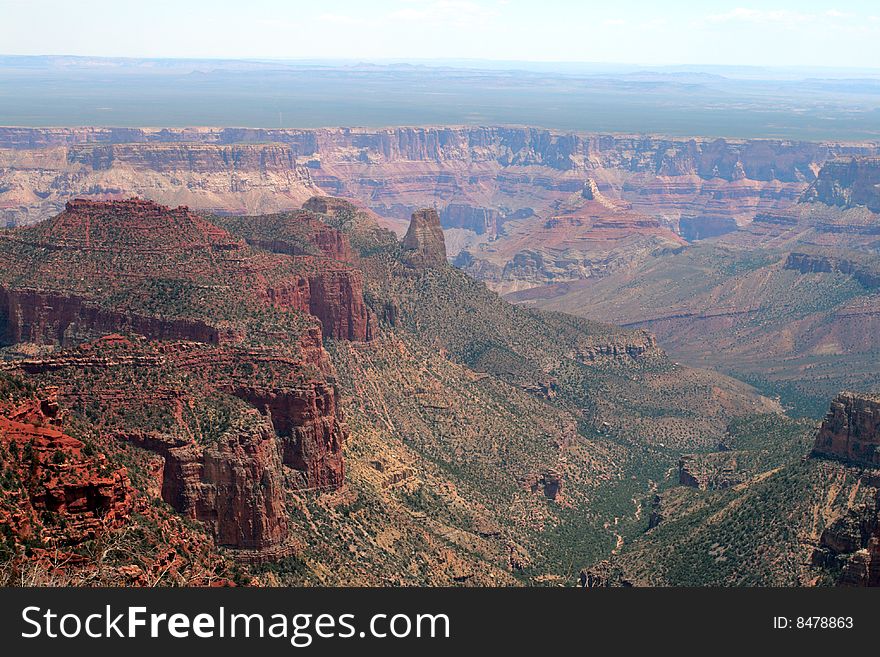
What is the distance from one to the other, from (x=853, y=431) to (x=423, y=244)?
8080 centimetres

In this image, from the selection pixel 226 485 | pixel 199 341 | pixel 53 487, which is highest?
pixel 53 487

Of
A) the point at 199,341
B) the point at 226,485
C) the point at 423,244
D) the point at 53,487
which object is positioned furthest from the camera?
the point at 423,244

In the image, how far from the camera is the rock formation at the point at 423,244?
585ft

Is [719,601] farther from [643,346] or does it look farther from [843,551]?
[643,346]

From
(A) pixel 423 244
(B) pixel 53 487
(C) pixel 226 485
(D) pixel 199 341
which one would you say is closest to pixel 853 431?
(D) pixel 199 341

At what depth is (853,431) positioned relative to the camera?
107 m

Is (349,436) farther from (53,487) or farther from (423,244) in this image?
(423,244)

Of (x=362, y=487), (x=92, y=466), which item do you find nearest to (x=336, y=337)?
(x=362, y=487)

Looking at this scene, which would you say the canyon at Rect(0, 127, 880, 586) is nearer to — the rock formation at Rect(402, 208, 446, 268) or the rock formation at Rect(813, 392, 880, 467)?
the rock formation at Rect(813, 392, 880, 467)

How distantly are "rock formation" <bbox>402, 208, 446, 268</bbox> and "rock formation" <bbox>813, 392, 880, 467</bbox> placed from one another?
250ft

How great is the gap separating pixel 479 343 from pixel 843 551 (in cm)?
9321

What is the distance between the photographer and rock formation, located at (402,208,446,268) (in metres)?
178

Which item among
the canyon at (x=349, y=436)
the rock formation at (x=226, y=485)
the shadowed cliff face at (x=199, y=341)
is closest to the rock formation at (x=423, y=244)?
the canyon at (x=349, y=436)

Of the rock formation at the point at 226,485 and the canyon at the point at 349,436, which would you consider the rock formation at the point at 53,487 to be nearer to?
the canyon at the point at 349,436
